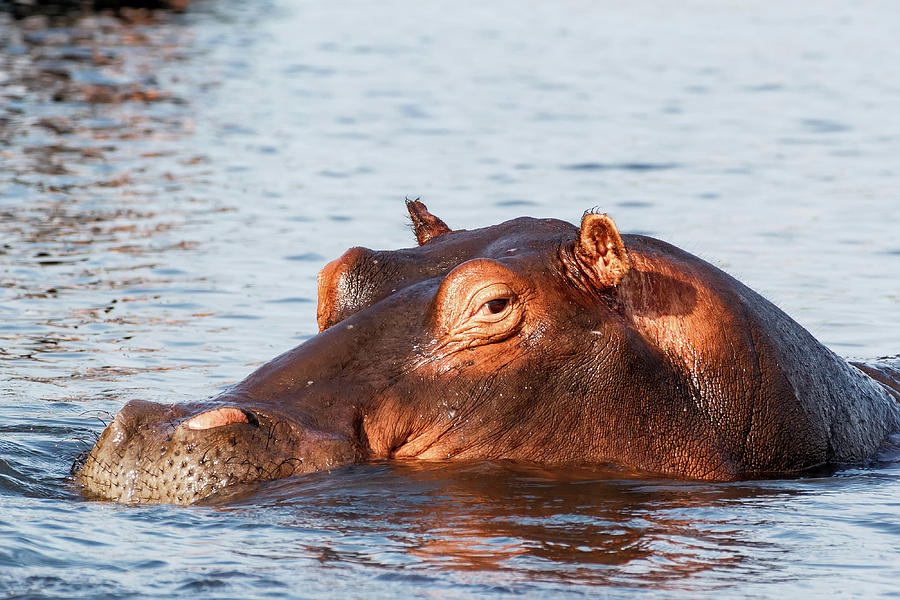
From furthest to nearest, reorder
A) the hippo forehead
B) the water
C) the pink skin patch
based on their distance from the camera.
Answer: the hippo forehead
the pink skin patch
the water

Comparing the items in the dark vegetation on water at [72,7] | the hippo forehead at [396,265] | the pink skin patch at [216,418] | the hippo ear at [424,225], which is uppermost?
the dark vegetation on water at [72,7]

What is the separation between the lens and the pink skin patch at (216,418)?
20.2 feet

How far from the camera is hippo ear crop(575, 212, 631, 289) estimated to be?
6.64 metres

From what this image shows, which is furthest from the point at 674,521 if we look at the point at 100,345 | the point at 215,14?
the point at 215,14

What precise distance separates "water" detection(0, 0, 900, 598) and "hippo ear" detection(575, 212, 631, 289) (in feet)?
3.05

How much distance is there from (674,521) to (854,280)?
7732mm

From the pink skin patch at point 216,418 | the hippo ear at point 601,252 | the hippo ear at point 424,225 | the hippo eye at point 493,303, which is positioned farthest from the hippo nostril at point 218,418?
the hippo ear at point 424,225

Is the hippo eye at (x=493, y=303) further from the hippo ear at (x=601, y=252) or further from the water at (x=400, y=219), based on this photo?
the water at (x=400, y=219)

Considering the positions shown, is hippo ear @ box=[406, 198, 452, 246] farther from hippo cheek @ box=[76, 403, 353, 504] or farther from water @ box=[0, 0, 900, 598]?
hippo cheek @ box=[76, 403, 353, 504]

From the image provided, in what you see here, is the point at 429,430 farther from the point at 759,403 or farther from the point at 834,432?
the point at 834,432

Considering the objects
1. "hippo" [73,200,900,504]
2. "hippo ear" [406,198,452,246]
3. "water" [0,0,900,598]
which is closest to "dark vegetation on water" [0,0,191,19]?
"water" [0,0,900,598]

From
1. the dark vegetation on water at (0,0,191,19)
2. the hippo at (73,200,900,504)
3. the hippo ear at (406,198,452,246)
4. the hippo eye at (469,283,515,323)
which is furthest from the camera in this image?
the dark vegetation on water at (0,0,191,19)

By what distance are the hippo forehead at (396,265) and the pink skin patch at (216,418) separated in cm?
98

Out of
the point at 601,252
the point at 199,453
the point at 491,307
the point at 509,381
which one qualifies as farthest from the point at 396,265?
the point at 199,453
